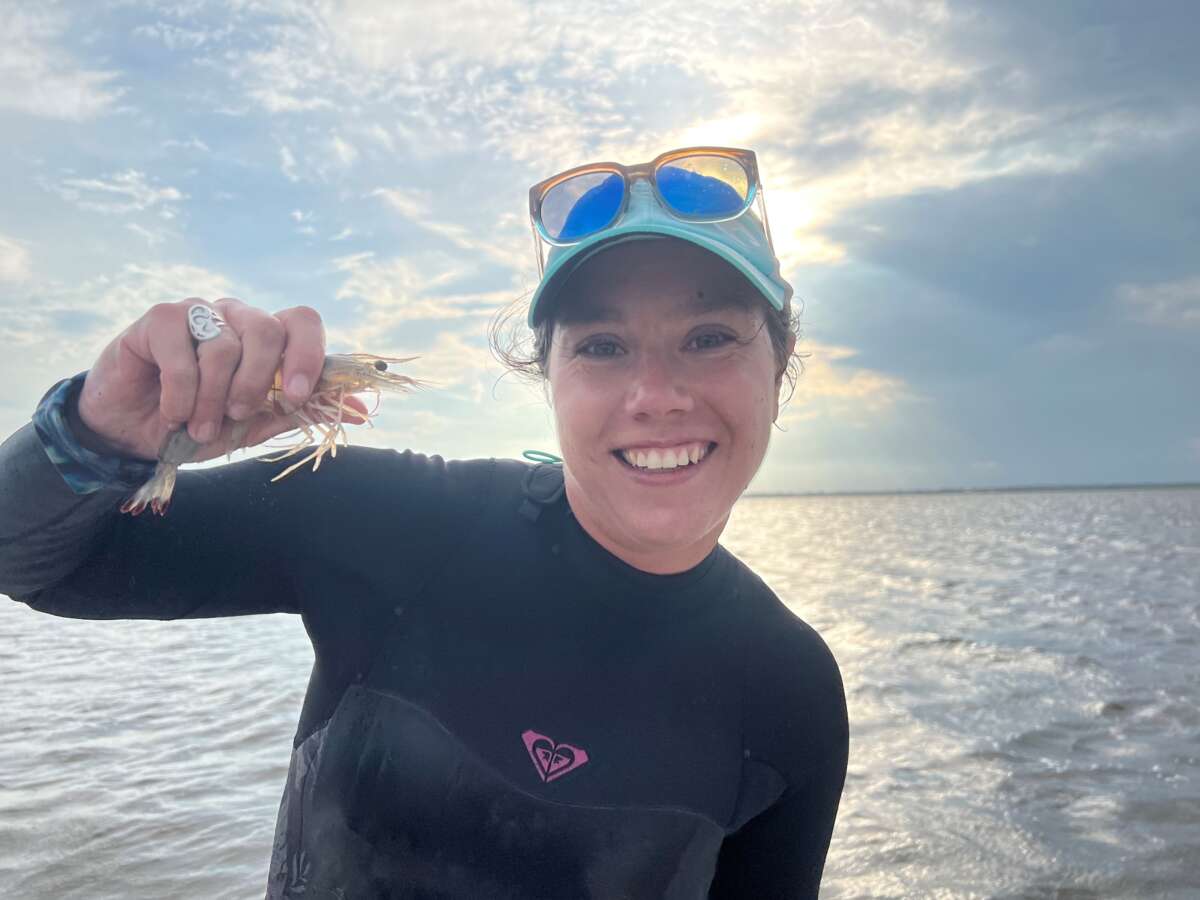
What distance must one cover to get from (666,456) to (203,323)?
1.25 metres

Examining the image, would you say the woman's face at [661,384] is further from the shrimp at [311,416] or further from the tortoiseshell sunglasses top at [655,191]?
the shrimp at [311,416]

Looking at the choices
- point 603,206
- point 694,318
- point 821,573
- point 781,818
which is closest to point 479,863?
point 781,818

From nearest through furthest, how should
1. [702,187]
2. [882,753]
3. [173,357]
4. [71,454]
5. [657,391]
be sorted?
[173,357] < [71,454] < [657,391] < [702,187] < [882,753]

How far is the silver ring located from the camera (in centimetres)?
166

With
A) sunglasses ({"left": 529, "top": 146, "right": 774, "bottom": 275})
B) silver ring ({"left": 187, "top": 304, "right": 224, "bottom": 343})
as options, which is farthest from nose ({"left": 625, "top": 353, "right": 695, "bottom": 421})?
silver ring ({"left": 187, "top": 304, "right": 224, "bottom": 343})

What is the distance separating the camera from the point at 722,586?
8.80ft

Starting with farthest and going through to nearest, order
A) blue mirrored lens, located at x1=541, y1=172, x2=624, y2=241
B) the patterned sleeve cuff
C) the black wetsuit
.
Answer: blue mirrored lens, located at x1=541, y1=172, x2=624, y2=241 → the black wetsuit → the patterned sleeve cuff

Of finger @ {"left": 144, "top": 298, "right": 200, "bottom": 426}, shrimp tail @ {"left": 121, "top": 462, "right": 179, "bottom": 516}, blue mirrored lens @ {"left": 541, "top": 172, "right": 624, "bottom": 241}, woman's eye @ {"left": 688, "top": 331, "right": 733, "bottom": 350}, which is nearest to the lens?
finger @ {"left": 144, "top": 298, "right": 200, "bottom": 426}

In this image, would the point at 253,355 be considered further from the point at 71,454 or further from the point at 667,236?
the point at 667,236

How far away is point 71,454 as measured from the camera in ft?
5.77

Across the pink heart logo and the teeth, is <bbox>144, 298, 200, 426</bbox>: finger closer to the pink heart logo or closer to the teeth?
the teeth

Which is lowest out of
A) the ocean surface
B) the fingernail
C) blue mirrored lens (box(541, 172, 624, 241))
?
the ocean surface

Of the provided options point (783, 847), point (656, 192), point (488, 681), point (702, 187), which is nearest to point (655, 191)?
point (656, 192)

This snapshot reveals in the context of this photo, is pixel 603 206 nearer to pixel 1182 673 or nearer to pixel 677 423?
pixel 677 423
